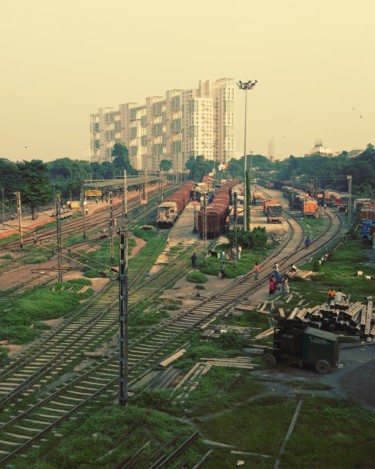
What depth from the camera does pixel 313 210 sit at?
87.2 metres

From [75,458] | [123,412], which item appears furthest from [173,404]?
[75,458]

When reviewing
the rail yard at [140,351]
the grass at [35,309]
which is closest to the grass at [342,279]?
the rail yard at [140,351]

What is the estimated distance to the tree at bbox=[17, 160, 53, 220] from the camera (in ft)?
259

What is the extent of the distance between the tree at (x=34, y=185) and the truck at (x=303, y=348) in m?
63.6

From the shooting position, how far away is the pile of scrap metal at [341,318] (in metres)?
26.5

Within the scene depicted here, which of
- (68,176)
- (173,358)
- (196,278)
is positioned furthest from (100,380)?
(68,176)

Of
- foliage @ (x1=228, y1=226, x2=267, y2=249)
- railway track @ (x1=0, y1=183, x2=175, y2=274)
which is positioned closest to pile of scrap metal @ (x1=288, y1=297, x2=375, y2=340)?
railway track @ (x1=0, y1=183, x2=175, y2=274)

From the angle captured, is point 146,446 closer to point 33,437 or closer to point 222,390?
point 33,437

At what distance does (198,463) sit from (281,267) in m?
34.3

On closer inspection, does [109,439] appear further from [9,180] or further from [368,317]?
[9,180]

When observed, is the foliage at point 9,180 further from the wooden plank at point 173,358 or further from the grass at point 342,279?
the wooden plank at point 173,358

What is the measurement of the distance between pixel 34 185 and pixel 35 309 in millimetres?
53543

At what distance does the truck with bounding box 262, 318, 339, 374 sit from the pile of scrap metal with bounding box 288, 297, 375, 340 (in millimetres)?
4146

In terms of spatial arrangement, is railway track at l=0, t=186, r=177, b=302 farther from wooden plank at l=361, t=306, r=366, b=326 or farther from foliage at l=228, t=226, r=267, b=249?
foliage at l=228, t=226, r=267, b=249
